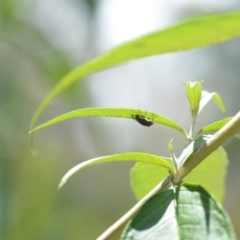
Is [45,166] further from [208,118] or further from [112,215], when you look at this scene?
[208,118]

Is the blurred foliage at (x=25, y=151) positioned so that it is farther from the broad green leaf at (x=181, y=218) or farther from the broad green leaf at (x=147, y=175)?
the broad green leaf at (x=181, y=218)

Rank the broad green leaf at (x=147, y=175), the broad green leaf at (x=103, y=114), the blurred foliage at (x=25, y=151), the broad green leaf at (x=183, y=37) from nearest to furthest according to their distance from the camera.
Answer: the broad green leaf at (x=183, y=37)
the broad green leaf at (x=103, y=114)
the broad green leaf at (x=147, y=175)
the blurred foliage at (x=25, y=151)

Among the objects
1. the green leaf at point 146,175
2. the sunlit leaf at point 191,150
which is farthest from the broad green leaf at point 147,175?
the sunlit leaf at point 191,150

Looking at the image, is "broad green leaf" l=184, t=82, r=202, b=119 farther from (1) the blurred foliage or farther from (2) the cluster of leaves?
(1) the blurred foliage

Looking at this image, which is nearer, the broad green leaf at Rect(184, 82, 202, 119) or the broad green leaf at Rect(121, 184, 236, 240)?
the broad green leaf at Rect(121, 184, 236, 240)

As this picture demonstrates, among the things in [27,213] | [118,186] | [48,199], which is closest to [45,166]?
[48,199]

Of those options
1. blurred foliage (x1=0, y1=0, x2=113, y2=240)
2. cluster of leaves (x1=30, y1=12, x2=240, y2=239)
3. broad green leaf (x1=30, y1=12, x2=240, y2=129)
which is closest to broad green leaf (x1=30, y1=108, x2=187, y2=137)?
cluster of leaves (x1=30, y1=12, x2=240, y2=239)

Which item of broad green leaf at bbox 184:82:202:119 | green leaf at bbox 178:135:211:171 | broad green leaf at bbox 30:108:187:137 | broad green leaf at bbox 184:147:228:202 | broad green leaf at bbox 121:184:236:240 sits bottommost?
broad green leaf at bbox 121:184:236:240
